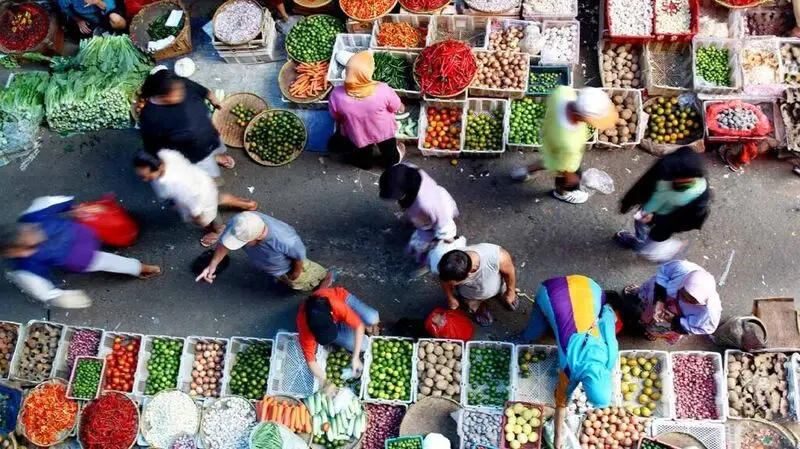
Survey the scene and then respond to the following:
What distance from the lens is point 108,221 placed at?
224 inches

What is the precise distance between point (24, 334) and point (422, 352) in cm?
347

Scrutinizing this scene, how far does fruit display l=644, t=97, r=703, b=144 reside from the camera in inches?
238

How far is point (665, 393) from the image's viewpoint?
5.02 m

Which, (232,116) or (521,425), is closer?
(521,425)

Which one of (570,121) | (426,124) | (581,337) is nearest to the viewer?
(581,337)

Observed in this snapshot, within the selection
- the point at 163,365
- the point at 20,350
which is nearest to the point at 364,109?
the point at 163,365

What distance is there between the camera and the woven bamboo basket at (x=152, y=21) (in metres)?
6.95

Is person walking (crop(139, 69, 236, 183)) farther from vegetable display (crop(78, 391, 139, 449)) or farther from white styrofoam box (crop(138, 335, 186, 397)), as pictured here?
vegetable display (crop(78, 391, 139, 449))

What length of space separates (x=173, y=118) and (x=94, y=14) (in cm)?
272

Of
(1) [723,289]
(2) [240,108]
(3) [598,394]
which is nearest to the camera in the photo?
(3) [598,394]

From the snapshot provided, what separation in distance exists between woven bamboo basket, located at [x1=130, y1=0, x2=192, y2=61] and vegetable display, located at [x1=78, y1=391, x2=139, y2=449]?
3635mm

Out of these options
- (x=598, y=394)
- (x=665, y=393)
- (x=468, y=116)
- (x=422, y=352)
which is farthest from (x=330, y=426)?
(x=468, y=116)

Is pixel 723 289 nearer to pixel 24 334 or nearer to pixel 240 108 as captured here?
pixel 240 108

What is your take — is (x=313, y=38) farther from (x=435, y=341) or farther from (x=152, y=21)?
(x=435, y=341)
